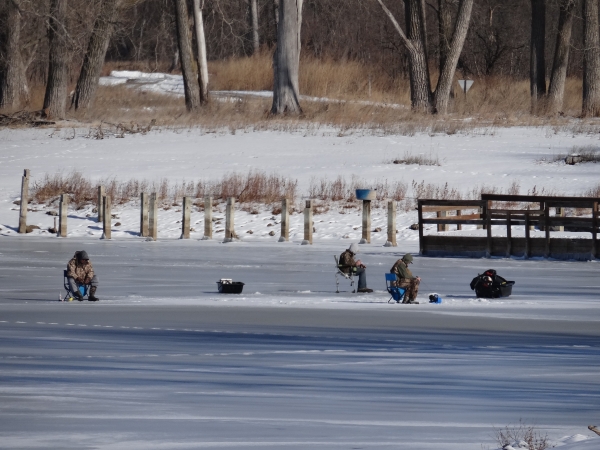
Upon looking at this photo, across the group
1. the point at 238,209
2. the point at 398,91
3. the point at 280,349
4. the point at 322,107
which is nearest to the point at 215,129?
the point at 322,107

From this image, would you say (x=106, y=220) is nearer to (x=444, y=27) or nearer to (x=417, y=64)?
(x=417, y=64)

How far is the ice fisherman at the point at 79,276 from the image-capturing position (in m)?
17.6

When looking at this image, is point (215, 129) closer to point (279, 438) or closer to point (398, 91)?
point (398, 91)

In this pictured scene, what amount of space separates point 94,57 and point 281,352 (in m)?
39.4

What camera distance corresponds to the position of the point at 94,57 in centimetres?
5038

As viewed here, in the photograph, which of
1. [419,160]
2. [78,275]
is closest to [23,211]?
[419,160]

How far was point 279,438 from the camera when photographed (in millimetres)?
8609

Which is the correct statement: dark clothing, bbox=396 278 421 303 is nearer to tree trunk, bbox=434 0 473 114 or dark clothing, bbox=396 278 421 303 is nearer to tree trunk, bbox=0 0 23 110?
tree trunk, bbox=434 0 473 114

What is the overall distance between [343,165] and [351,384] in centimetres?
→ 2901

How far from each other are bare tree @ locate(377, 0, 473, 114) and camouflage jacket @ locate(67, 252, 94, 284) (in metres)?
32.4

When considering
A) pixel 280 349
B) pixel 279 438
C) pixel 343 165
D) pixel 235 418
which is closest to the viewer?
pixel 279 438

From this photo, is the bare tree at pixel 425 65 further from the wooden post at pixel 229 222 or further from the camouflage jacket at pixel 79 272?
the camouflage jacket at pixel 79 272

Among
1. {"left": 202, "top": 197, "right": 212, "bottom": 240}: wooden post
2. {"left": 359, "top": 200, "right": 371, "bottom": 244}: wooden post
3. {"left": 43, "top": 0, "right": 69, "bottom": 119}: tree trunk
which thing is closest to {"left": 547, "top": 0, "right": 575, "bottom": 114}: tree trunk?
{"left": 43, "top": 0, "right": 69, "bottom": 119}: tree trunk

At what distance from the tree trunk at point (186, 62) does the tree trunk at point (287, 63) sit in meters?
3.49
